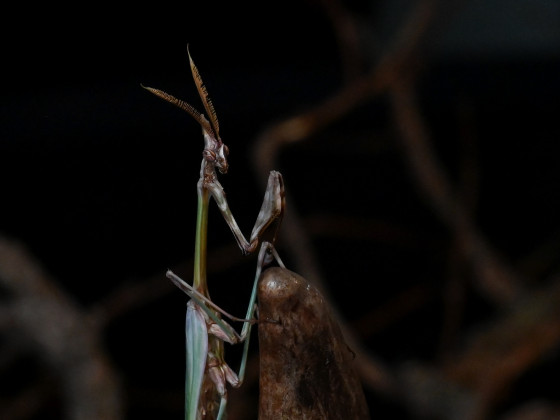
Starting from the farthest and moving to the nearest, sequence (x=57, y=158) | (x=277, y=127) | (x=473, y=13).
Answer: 1. (x=473, y=13)
2. (x=57, y=158)
3. (x=277, y=127)

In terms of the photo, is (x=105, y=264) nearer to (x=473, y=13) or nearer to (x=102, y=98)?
(x=102, y=98)

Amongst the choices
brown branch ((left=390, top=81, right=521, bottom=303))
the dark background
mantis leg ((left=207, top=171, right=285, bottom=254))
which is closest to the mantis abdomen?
mantis leg ((left=207, top=171, right=285, bottom=254))

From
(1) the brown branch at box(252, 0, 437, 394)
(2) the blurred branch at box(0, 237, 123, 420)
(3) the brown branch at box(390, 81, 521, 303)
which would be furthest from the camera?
(3) the brown branch at box(390, 81, 521, 303)

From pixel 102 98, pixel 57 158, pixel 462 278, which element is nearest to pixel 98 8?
pixel 102 98

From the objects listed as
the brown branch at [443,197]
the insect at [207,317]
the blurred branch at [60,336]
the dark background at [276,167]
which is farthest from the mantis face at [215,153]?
the brown branch at [443,197]

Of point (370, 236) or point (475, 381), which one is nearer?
point (475, 381)

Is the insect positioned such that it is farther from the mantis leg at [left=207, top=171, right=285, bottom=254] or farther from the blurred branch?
the blurred branch

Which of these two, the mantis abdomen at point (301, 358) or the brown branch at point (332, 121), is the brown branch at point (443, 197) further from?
the mantis abdomen at point (301, 358)

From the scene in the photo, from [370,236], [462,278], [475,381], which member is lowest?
[475,381]
